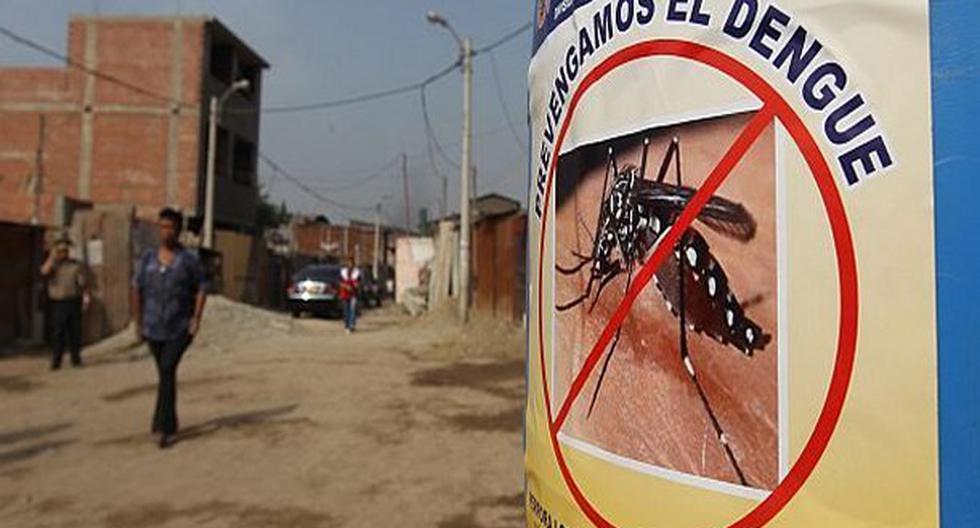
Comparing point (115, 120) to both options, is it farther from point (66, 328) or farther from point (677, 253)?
point (677, 253)

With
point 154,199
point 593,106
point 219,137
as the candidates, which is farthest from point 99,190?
point 593,106

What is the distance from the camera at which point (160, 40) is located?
33.8 meters

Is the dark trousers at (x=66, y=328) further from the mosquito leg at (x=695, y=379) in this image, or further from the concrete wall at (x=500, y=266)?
the mosquito leg at (x=695, y=379)

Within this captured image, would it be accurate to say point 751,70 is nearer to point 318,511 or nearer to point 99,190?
point 318,511

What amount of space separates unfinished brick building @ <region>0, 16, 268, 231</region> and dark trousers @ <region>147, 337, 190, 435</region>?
28.5 meters

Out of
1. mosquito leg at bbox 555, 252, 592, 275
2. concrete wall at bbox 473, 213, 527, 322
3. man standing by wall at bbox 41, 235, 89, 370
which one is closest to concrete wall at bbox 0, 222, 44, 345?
man standing by wall at bbox 41, 235, 89, 370

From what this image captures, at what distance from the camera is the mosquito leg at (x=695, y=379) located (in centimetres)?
158

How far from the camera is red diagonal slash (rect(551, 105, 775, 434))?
1560 millimetres

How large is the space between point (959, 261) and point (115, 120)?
123ft

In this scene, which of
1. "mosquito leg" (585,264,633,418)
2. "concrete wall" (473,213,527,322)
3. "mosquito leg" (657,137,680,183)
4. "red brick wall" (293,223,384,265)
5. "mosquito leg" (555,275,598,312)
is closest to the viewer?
"mosquito leg" (657,137,680,183)

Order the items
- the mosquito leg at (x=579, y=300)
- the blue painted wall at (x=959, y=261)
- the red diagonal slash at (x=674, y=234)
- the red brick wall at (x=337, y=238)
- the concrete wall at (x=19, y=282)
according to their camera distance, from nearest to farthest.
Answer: the blue painted wall at (x=959, y=261)
the red diagonal slash at (x=674, y=234)
the mosquito leg at (x=579, y=300)
the concrete wall at (x=19, y=282)
the red brick wall at (x=337, y=238)

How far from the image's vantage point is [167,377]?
6578 millimetres

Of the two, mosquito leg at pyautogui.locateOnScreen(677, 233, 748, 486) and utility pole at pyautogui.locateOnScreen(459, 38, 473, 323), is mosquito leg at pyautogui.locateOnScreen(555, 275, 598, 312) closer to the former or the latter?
mosquito leg at pyautogui.locateOnScreen(677, 233, 748, 486)

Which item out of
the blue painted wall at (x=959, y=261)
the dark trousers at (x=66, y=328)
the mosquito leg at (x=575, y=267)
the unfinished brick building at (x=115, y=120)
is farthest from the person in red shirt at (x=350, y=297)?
the blue painted wall at (x=959, y=261)
